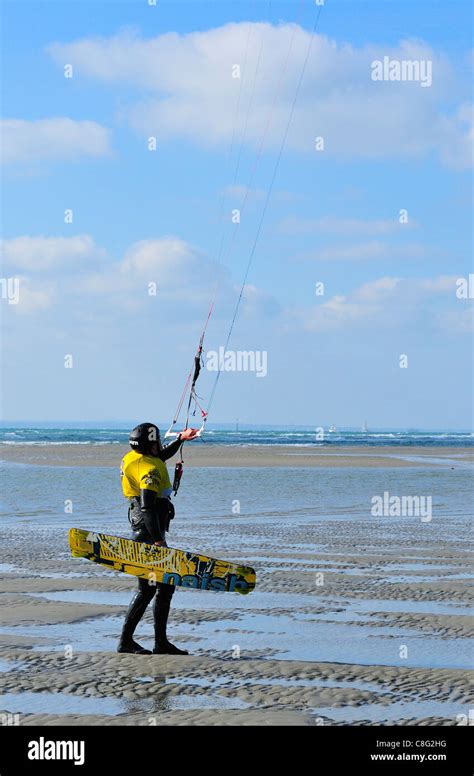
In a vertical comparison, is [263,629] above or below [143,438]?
below

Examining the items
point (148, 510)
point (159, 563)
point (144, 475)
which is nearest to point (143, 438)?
point (144, 475)

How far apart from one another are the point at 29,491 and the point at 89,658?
62.4 ft

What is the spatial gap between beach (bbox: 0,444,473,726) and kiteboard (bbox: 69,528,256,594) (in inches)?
20.2

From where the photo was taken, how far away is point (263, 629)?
31.5ft

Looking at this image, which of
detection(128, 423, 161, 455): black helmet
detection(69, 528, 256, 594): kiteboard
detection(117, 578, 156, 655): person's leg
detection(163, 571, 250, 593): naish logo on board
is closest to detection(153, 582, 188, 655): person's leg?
detection(117, 578, 156, 655): person's leg

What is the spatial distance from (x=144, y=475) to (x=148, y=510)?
32 cm

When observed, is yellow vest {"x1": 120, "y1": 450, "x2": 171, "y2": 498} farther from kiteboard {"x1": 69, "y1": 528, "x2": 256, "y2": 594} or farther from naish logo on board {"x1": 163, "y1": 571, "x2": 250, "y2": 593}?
naish logo on board {"x1": 163, "y1": 571, "x2": 250, "y2": 593}

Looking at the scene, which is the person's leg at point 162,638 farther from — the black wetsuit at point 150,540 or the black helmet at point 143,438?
the black helmet at point 143,438
